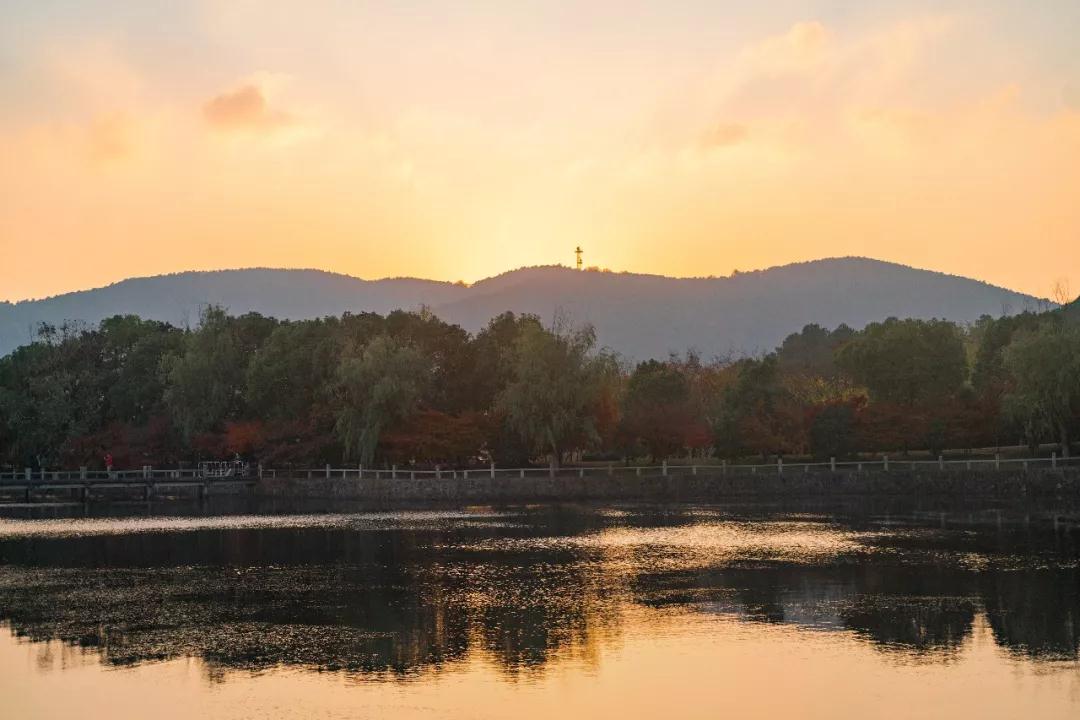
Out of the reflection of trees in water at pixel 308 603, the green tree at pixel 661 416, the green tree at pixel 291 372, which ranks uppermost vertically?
the green tree at pixel 291 372

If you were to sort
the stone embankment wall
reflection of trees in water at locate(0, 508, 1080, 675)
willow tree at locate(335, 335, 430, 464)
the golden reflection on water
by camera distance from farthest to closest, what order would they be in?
willow tree at locate(335, 335, 430, 464)
the stone embankment wall
reflection of trees in water at locate(0, 508, 1080, 675)
the golden reflection on water

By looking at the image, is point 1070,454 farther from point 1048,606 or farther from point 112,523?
point 112,523

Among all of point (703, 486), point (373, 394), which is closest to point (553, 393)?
point (703, 486)

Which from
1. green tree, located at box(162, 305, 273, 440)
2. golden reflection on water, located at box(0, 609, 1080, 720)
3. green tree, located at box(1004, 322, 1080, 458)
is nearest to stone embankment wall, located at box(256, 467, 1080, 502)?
green tree, located at box(1004, 322, 1080, 458)

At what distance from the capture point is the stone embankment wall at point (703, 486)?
66500 millimetres

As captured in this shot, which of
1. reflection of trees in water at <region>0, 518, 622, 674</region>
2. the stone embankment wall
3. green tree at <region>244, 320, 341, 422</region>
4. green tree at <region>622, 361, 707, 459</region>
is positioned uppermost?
green tree at <region>244, 320, 341, 422</region>

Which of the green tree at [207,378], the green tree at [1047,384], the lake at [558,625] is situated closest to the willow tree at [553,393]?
the green tree at [207,378]

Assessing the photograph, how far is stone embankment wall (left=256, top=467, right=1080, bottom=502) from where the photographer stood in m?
66.5

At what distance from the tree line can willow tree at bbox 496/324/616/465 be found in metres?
0.14

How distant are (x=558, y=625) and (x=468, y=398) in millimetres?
60291

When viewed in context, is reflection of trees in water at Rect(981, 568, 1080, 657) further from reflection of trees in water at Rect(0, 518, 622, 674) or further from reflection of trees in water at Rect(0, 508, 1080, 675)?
reflection of trees in water at Rect(0, 518, 622, 674)

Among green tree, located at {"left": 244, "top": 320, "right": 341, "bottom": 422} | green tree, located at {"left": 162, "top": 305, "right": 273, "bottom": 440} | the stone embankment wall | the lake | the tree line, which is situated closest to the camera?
the lake

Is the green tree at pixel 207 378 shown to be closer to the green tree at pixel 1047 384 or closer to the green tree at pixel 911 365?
the green tree at pixel 911 365

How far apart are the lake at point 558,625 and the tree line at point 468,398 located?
2639 cm
